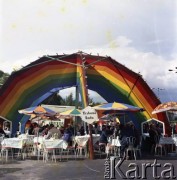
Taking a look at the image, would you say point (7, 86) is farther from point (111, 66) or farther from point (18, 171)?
point (18, 171)

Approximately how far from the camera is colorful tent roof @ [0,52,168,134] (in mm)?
19281

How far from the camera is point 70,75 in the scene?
21922 mm

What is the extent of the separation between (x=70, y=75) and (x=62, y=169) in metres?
10.0

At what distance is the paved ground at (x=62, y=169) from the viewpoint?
10844 mm

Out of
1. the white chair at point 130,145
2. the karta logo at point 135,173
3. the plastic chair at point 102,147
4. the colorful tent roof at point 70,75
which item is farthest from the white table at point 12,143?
the karta logo at point 135,173

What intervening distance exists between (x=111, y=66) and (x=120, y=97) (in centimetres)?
272

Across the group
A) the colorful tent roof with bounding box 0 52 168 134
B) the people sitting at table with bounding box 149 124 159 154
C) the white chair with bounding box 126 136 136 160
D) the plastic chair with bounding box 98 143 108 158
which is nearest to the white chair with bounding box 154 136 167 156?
the people sitting at table with bounding box 149 124 159 154

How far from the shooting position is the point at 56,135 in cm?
1703

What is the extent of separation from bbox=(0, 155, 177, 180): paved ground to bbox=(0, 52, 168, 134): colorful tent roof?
16.3ft

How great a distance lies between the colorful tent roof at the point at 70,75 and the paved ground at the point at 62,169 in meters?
4.96

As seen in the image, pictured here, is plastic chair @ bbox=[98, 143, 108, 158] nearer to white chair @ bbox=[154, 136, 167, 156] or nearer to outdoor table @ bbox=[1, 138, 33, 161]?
white chair @ bbox=[154, 136, 167, 156]

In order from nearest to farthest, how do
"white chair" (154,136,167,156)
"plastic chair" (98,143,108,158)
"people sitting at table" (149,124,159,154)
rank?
1. "plastic chair" (98,143,108,158)
2. "white chair" (154,136,167,156)
3. "people sitting at table" (149,124,159,154)

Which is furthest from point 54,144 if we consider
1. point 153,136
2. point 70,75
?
point 70,75

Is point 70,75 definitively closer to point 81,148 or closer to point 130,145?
point 81,148
